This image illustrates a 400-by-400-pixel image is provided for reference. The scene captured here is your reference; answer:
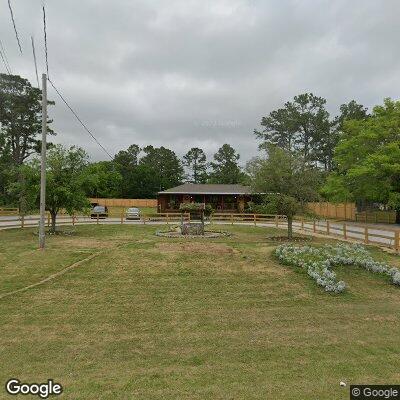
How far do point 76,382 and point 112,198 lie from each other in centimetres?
7229

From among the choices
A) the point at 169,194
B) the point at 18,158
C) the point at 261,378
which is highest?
the point at 18,158

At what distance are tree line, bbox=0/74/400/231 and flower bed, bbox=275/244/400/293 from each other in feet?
23.0

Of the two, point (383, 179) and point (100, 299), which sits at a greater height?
point (383, 179)

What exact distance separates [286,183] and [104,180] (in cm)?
4284

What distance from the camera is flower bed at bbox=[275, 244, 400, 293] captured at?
11656mm

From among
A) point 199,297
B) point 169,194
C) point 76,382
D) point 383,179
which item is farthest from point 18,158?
point 76,382

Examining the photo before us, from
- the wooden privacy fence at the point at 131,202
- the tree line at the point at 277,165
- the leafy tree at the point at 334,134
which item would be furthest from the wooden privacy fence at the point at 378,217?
the wooden privacy fence at the point at 131,202

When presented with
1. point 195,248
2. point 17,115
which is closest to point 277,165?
point 195,248

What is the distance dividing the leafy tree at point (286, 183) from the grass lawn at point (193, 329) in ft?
27.1

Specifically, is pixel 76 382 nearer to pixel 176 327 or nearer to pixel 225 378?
pixel 225 378

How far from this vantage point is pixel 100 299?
10000 mm

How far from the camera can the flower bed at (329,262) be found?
11656mm

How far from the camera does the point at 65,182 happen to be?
2386cm

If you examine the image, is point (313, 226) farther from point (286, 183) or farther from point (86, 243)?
point (86, 243)
